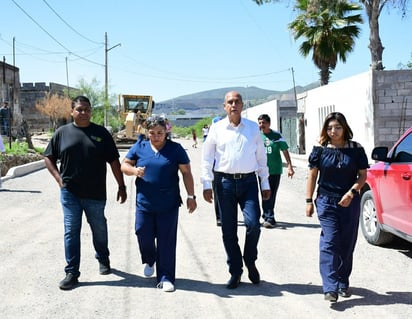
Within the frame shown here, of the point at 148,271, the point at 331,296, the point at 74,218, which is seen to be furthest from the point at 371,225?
the point at 74,218

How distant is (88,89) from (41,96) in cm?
439

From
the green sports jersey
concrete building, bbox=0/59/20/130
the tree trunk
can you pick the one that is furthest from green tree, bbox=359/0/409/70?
concrete building, bbox=0/59/20/130

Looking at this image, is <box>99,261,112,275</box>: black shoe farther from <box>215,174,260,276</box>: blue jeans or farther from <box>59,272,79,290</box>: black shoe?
<box>215,174,260,276</box>: blue jeans

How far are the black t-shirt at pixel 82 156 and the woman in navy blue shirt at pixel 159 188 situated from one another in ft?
0.91

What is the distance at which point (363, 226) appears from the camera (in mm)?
7621

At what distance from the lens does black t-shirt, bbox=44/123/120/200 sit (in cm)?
540

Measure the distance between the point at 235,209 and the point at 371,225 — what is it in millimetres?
2780

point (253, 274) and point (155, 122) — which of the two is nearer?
point (155, 122)

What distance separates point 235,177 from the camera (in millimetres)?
5359

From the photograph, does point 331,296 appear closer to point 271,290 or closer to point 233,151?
point 271,290

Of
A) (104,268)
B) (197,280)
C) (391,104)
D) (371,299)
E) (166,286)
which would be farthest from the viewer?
(391,104)

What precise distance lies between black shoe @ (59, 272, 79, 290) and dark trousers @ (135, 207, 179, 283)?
763 millimetres

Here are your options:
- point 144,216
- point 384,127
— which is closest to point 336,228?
point 144,216

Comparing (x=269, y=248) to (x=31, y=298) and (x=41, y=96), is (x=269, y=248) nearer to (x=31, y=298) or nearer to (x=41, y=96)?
(x=31, y=298)
